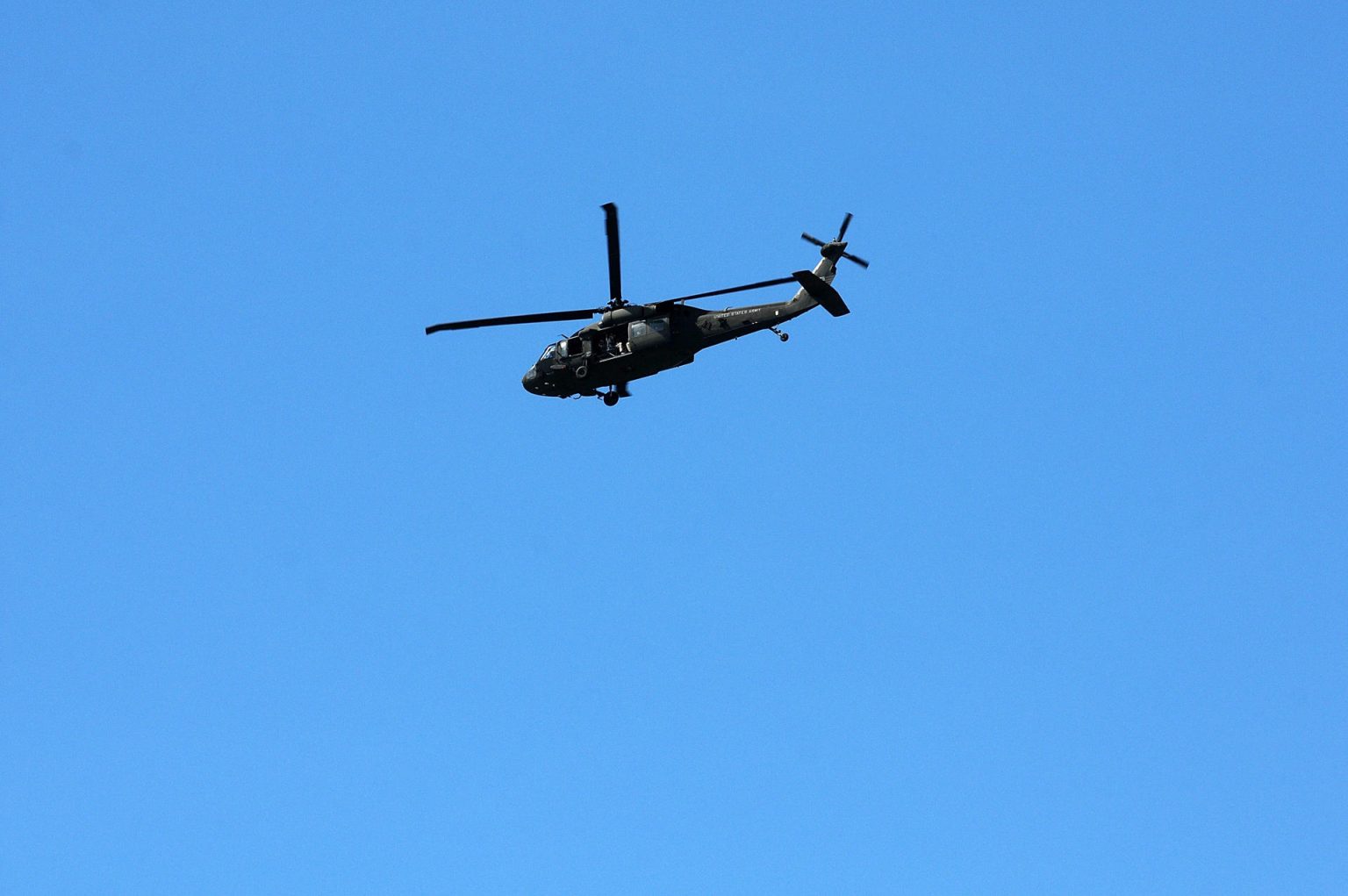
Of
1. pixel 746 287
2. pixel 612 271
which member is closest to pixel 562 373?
pixel 612 271

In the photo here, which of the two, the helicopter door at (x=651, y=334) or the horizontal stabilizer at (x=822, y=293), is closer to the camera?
the horizontal stabilizer at (x=822, y=293)

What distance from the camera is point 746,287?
58.8 meters

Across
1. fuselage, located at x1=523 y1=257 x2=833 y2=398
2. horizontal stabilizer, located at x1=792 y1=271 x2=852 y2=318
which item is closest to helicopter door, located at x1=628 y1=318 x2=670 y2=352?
fuselage, located at x1=523 y1=257 x2=833 y2=398

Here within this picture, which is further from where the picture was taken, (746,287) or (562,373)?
(562,373)

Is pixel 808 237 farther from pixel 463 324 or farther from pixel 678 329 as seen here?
pixel 463 324

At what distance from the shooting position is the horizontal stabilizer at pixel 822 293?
5866cm

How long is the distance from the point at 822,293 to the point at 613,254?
26.5 feet

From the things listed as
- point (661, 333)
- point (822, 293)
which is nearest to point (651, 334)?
point (661, 333)

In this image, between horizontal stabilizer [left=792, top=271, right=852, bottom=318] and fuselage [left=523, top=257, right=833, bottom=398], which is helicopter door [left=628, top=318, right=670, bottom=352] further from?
horizontal stabilizer [left=792, top=271, right=852, bottom=318]

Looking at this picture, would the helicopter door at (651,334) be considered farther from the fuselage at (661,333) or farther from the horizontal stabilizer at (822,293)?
the horizontal stabilizer at (822,293)

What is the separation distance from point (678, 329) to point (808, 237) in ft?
20.4

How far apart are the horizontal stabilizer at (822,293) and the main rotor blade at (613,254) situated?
710 centimetres

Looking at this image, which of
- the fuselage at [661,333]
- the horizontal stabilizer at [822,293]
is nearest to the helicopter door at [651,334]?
the fuselage at [661,333]

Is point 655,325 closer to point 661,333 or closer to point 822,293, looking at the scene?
point 661,333
